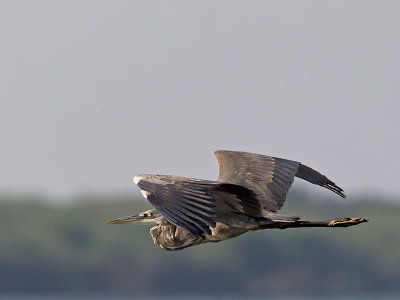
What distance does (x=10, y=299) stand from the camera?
6644 cm

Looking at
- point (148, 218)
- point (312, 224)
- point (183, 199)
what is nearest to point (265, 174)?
point (312, 224)

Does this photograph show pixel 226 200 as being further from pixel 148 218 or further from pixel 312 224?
pixel 148 218

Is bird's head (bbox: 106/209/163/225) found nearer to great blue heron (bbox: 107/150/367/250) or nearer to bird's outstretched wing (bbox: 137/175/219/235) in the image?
great blue heron (bbox: 107/150/367/250)

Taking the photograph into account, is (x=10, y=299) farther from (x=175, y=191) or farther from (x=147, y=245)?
(x=175, y=191)

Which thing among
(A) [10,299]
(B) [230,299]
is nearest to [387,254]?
(B) [230,299]

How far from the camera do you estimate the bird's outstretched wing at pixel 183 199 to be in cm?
1093

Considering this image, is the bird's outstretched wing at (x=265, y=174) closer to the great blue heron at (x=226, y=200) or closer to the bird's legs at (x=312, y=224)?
the great blue heron at (x=226, y=200)

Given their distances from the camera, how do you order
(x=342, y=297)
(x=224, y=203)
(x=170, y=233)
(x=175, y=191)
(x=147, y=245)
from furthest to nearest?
1. (x=342, y=297)
2. (x=147, y=245)
3. (x=170, y=233)
4. (x=224, y=203)
5. (x=175, y=191)

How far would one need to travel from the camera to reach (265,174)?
13430mm

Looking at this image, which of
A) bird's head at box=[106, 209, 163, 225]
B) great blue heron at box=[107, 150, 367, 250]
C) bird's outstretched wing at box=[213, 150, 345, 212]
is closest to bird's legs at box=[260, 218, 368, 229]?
great blue heron at box=[107, 150, 367, 250]

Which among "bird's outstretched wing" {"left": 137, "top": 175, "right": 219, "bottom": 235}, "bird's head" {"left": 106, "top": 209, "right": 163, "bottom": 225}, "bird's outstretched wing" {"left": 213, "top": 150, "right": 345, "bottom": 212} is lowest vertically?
"bird's outstretched wing" {"left": 137, "top": 175, "right": 219, "bottom": 235}

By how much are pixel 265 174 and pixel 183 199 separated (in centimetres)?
240

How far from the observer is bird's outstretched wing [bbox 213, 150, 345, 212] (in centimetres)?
1311

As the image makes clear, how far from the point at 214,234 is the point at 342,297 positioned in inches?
2107
